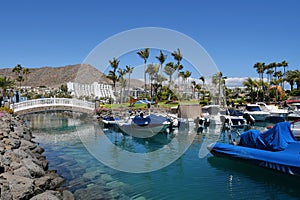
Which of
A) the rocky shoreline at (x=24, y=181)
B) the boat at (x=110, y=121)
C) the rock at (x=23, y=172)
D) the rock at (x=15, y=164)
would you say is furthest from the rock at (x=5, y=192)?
the boat at (x=110, y=121)

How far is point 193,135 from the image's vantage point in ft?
83.7

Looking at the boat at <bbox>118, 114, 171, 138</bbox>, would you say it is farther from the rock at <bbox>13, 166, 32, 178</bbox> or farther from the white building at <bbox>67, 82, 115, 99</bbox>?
the white building at <bbox>67, 82, 115, 99</bbox>

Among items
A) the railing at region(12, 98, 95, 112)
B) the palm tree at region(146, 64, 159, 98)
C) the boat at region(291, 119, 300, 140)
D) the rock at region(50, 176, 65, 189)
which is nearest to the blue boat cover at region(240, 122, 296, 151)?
the boat at region(291, 119, 300, 140)

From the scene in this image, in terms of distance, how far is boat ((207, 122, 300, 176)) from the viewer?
11.7 m

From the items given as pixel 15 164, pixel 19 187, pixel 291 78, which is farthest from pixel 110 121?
pixel 291 78

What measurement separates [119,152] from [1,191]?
1174 cm

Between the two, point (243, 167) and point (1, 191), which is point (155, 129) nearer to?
point (243, 167)

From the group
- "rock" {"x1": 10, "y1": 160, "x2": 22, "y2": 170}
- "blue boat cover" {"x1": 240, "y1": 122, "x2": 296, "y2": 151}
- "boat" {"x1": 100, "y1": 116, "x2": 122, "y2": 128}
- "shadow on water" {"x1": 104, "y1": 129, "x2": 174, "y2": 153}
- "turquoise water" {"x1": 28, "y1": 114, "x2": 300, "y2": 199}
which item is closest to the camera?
"rock" {"x1": 10, "y1": 160, "x2": 22, "y2": 170}

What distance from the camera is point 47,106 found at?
3675cm

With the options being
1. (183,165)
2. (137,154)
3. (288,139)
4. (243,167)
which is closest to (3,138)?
(137,154)

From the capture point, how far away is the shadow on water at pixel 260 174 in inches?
443

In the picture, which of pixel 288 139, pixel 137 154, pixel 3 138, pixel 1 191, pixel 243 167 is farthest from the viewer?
pixel 137 154

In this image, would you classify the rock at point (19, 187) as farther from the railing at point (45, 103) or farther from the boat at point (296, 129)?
the railing at point (45, 103)

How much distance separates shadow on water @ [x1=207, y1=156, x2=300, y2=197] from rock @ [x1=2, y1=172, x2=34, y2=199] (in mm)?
8894
